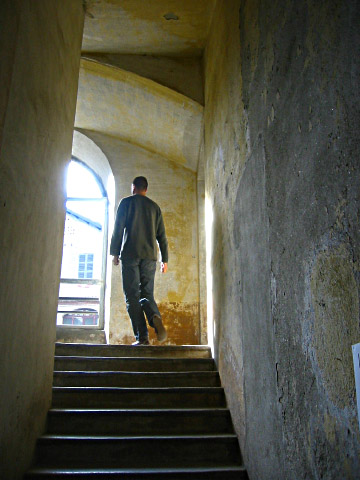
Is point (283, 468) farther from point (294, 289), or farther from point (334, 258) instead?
point (334, 258)

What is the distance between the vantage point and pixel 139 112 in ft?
19.4

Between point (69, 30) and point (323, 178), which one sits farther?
point (69, 30)

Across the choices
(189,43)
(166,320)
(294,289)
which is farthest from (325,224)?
(166,320)

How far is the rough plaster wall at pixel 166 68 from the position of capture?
526 centimetres

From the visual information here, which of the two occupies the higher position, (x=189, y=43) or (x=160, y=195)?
(x=189, y=43)

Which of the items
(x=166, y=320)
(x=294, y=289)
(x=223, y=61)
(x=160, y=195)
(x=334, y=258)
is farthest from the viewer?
(x=160, y=195)

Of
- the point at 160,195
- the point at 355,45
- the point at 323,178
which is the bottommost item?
the point at 323,178

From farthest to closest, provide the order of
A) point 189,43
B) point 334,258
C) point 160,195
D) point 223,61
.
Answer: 1. point 160,195
2. point 189,43
3. point 223,61
4. point 334,258

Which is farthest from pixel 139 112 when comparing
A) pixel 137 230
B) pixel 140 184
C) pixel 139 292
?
pixel 139 292

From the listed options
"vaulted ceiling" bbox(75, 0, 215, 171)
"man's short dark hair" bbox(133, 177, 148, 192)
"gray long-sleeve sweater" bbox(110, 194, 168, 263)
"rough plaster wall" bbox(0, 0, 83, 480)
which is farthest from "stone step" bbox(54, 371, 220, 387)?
"vaulted ceiling" bbox(75, 0, 215, 171)

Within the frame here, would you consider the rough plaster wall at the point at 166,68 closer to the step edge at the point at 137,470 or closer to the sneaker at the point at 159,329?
the sneaker at the point at 159,329

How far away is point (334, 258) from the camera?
57.9 inches

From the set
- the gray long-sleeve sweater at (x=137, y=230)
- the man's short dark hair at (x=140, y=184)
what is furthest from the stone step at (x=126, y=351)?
the man's short dark hair at (x=140, y=184)

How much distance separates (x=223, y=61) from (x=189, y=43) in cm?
166
